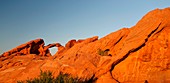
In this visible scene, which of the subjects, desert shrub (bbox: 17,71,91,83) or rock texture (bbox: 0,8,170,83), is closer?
desert shrub (bbox: 17,71,91,83)

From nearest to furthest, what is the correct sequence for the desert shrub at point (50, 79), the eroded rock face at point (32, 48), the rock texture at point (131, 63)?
the desert shrub at point (50, 79)
the rock texture at point (131, 63)
the eroded rock face at point (32, 48)

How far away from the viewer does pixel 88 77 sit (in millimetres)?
18359

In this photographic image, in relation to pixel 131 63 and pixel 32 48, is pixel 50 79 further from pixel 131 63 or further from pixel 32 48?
pixel 32 48

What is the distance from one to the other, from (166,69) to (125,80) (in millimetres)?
3337

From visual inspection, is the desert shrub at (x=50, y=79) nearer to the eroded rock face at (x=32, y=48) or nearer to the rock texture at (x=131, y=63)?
the rock texture at (x=131, y=63)

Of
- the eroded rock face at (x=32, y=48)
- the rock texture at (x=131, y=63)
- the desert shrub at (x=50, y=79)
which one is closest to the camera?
the desert shrub at (x=50, y=79)

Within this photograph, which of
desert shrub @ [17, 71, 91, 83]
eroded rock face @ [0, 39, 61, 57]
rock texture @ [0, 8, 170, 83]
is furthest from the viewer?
eroded rock face @ [0, 39, 61, 57]

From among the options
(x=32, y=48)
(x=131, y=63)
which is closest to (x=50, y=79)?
(x=131, y=63)

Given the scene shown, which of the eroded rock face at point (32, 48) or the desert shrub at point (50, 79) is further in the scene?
the eroded rock face at point (32, 48)

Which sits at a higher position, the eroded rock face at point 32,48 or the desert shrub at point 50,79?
the eroded rock face at point 32,48

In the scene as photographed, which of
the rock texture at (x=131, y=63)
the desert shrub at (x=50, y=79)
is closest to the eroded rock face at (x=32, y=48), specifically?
the rock texture at (x=131, y=63)

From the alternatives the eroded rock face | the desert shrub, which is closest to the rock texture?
the desert shrub

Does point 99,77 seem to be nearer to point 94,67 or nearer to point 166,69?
point 94,67

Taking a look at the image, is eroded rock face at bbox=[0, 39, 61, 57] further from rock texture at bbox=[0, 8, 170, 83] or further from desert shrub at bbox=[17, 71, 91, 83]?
desert shrub at bbox=[17, 71, 91, 83]
